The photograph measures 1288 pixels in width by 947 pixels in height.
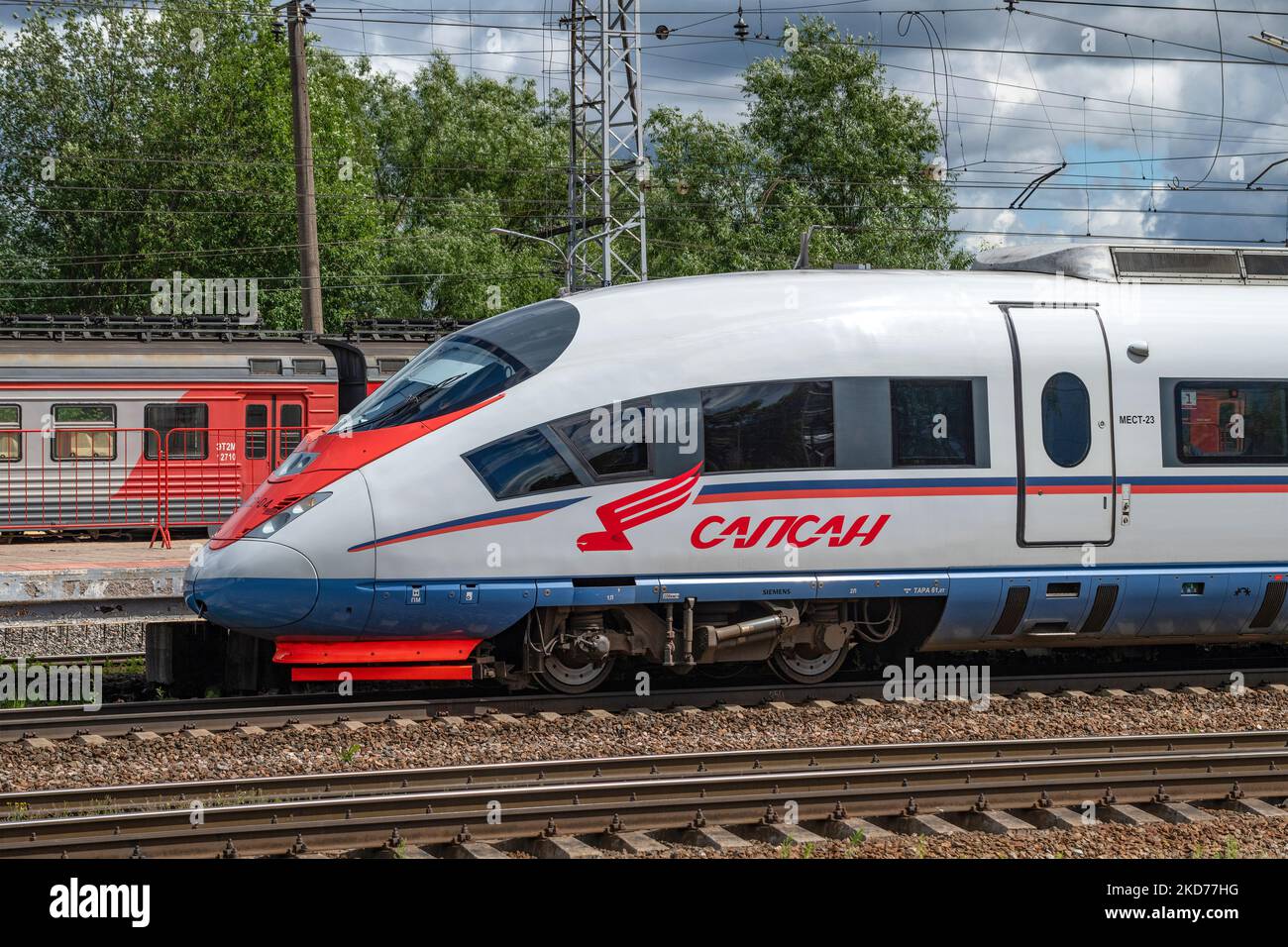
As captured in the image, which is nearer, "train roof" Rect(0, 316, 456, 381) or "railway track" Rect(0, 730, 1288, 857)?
"railway track" Rect(0, 730, 1288, 857)

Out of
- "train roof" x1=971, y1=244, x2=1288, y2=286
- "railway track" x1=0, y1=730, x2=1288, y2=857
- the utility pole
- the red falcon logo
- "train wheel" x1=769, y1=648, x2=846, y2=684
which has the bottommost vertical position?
"railway track" x1=0, y1=730, x2=1288, y2=857

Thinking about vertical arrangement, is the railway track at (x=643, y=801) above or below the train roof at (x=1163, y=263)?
below

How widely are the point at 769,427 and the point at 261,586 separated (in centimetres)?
382

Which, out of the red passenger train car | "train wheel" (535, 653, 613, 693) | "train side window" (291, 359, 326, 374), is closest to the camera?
"train wheel" (535, 653, 613, 693)

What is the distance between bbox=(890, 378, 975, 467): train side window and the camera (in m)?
10.5

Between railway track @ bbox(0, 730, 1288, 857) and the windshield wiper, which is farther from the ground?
the windshield wiper

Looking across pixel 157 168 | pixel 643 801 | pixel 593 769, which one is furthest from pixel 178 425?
pixel 157 168

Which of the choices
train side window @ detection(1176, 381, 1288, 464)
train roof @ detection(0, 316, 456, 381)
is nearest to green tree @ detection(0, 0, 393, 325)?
train roof @ detection(0, 316, 456, 381)

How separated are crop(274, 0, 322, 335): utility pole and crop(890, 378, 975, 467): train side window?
15448 mm

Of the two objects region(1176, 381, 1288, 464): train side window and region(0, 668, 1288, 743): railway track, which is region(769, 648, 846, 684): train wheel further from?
region(1176, 381, 1288, 464): train side window

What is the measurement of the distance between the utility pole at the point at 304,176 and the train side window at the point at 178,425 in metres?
2.76

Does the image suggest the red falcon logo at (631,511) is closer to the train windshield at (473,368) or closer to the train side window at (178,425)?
the train windshield at (473,368)

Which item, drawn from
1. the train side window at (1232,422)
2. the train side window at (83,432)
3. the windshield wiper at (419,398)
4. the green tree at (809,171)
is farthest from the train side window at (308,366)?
the green tree at (809,171)

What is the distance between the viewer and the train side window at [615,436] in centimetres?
987
